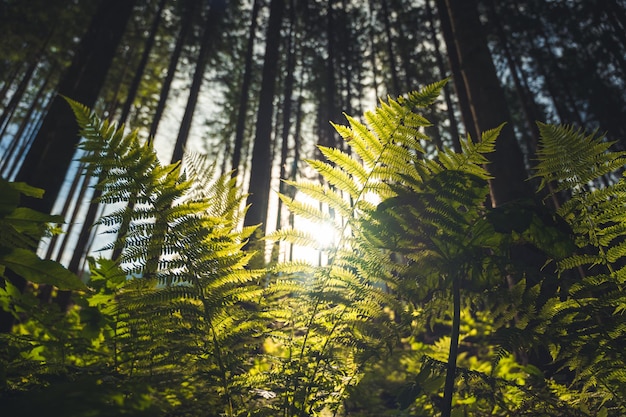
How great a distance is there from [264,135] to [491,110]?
406cm

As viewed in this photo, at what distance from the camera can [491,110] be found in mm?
3396

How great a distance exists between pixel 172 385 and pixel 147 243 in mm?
557

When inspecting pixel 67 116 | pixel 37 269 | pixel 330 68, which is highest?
pixel 330 68

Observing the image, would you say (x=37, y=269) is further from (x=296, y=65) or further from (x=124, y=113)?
(x=296, y=65)

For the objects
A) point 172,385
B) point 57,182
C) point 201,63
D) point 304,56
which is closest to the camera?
point 172,385

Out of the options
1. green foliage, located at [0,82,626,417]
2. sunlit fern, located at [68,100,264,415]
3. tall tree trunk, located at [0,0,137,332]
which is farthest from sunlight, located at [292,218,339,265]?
tall tree trunk, located at [0,0,137,332]

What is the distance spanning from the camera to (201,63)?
12703mm

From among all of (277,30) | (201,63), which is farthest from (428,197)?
(201,63)

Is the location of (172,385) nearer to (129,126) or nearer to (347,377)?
(347,377)

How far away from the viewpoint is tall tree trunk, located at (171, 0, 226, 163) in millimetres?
11777

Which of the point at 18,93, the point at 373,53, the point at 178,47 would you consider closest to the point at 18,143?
the point at 18,93

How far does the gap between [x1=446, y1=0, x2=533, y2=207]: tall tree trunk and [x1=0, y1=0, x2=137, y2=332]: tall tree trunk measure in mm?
4827

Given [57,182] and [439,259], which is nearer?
[439,259]

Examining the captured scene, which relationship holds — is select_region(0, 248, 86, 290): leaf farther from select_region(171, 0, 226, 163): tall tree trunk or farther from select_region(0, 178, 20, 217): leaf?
select_region(171, 0, 226, 163): tall tree trunk
